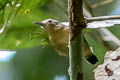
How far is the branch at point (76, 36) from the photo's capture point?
62 cm

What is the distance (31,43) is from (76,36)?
0.57 m

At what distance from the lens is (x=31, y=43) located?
1.19 meters

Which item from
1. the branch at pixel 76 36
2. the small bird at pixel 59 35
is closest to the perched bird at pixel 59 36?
the small bird at pixel 59 35

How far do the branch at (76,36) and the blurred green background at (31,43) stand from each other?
0.31 meters

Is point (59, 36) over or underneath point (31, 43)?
over

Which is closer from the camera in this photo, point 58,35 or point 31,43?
point 58,35

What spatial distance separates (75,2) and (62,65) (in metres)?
0.91

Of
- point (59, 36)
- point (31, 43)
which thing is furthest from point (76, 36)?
point (31, 43)

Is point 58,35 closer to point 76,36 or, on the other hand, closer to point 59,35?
point 59,35

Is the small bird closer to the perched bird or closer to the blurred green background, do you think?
the perched bird

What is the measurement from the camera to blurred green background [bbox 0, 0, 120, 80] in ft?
3.62

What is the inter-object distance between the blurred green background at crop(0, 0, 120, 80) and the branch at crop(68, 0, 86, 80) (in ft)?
1.03

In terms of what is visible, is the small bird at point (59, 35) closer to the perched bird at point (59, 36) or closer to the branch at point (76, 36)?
the perched bird at point (59, 36)

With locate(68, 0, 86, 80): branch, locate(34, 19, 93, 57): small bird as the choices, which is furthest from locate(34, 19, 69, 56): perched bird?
A: locate(68, 0, 86, 80): branch
